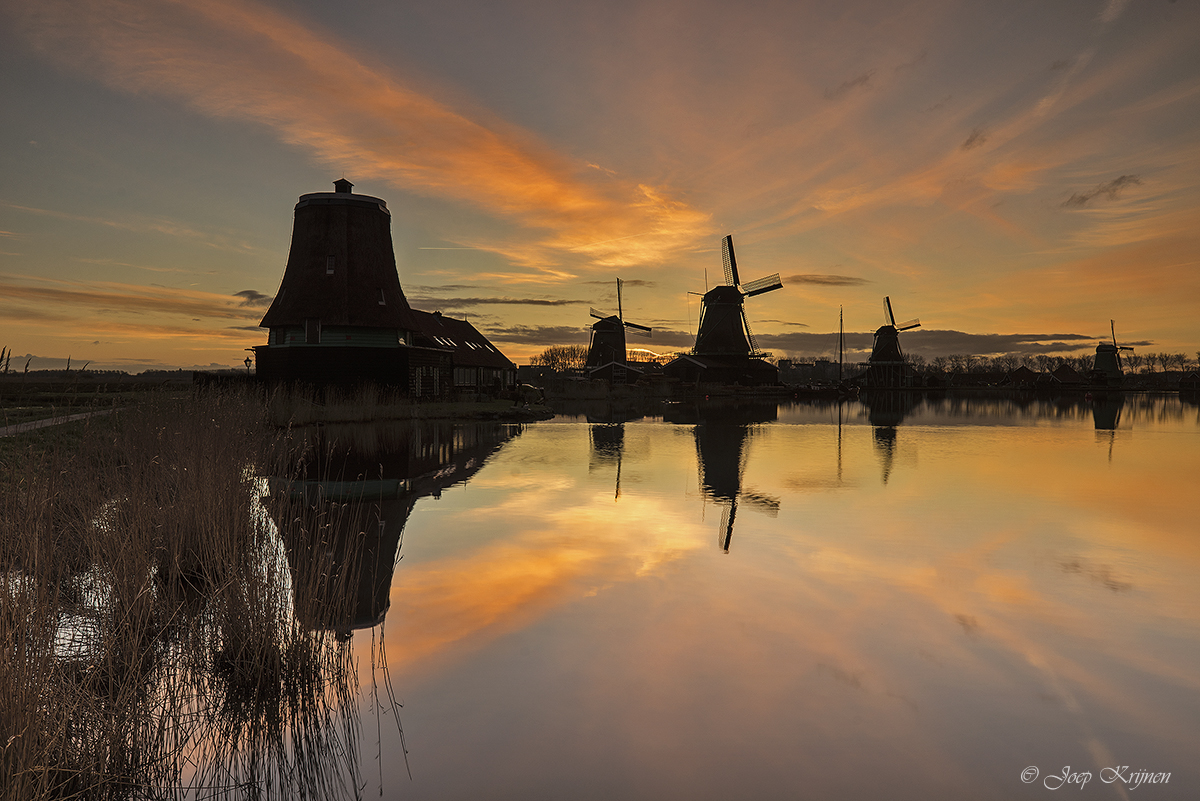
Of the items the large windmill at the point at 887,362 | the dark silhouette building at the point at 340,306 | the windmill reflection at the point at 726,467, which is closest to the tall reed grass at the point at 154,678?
the windmill reflection at the point at 726,467

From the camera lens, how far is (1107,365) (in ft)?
380

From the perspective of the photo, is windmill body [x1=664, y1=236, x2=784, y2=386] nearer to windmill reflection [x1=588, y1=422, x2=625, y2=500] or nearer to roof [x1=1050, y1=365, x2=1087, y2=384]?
windmill reflection [x1=588, y1=422, x2=625, y2=500]

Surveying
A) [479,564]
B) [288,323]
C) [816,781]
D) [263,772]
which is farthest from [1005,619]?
[288,323]

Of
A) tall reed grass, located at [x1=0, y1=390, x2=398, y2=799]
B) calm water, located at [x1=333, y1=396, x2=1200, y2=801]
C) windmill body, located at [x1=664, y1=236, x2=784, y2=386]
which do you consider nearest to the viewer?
tall reed grass, located at [x1=0, y1=390, x2=398, y2=799]

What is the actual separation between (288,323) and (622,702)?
31.3 m

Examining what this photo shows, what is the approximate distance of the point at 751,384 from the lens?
74.9m

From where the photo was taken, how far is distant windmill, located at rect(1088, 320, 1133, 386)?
115062mm

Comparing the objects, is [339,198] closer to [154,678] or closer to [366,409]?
[366,409]

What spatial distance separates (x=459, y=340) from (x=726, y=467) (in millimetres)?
32552

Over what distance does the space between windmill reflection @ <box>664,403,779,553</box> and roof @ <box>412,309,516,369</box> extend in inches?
602

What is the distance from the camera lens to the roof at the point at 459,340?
40.5 m

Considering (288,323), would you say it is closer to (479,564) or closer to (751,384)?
(479,564)

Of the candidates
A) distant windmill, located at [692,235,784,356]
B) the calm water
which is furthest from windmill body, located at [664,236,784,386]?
the calm water

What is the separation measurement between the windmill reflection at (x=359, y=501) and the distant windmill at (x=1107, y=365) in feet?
413
